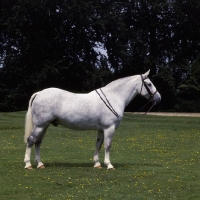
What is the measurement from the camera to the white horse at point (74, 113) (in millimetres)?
12609

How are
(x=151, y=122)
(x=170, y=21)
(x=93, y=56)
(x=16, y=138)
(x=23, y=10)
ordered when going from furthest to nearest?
(x=170, y=21) → (x=93, y=56) → (x=23, y=10) → (x=151, y=122) → (x=16, y=138)

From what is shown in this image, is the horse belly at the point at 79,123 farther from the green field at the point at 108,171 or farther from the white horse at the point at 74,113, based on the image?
the green field at the point at 108,171

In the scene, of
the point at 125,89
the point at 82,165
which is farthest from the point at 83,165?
the point at 125,89

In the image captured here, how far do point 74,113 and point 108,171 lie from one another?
165 cm

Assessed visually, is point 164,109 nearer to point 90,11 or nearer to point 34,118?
point 90,11

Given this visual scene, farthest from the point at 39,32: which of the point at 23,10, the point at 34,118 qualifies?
the point at 34,118

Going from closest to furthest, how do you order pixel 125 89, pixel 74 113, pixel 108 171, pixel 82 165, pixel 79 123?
1. pixel 108 171
2. pixel 74 113
3. pixel 79 123
4. pixel 125 89
5. pixel 82 165

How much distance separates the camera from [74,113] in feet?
41.8

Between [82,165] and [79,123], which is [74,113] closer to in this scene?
[79,123]

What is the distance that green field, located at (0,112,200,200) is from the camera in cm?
992

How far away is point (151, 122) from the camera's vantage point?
31.2m

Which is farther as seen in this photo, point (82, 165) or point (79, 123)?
point (82, 165)

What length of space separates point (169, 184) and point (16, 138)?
1139 cm

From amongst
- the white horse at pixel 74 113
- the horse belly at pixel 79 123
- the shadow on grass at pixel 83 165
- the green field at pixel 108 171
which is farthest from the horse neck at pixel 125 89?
the green field at pixel 108 171
